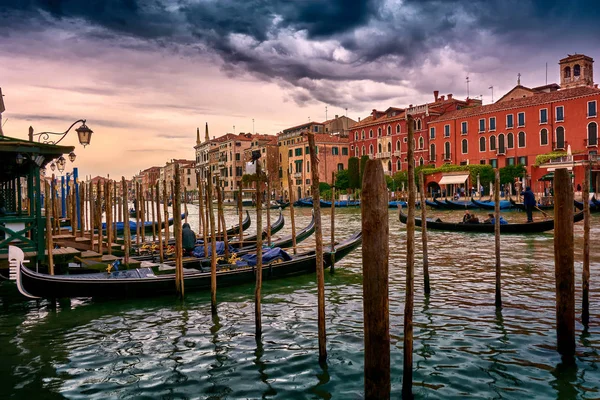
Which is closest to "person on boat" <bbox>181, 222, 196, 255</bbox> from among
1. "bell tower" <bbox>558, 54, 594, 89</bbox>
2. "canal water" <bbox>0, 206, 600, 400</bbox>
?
"canal water" <bbox>0, 206, 600, 400</bbox>

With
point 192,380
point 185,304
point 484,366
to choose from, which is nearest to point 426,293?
point 484,366

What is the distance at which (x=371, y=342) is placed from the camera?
312 centimetres

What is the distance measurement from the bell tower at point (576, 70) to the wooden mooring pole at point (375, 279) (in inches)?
1545

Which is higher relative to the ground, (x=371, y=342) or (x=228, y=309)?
(x=371, y=342)

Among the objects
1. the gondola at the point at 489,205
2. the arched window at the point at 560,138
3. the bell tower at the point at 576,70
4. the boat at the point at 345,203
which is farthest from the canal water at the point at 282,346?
the bell tower at the point at 576,70

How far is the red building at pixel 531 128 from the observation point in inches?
1083

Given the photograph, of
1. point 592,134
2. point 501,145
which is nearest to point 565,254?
point 592,134

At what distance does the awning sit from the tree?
7.74 m

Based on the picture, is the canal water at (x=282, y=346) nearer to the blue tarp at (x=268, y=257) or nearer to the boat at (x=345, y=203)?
the blue tarp at (x=268, y=257)

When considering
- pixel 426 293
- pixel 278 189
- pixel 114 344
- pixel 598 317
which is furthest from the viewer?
pixel 278 189

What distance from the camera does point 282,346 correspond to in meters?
4.76

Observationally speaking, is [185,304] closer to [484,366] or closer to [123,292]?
[123,292]

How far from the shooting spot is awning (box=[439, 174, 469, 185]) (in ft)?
107

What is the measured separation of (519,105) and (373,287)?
31928 mm
